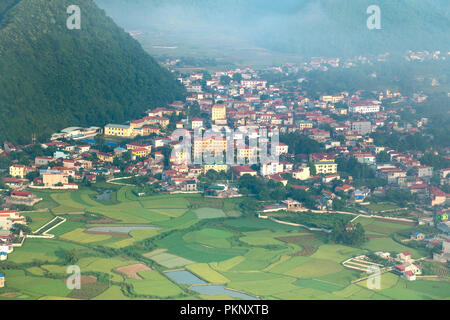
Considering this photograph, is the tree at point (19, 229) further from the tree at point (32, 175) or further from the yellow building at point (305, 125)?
the yellow building at point (305, 125)

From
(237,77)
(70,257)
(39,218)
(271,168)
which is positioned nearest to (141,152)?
(271,168)

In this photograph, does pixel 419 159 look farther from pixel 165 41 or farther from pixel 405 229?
pixel 165 41

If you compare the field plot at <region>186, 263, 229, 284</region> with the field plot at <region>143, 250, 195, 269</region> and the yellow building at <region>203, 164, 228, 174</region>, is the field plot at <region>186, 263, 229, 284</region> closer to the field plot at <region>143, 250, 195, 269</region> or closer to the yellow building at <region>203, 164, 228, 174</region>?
the field plot at <region>143, 250, 195, 269</region>

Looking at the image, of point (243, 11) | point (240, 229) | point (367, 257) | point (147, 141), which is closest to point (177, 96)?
point (147, 141)

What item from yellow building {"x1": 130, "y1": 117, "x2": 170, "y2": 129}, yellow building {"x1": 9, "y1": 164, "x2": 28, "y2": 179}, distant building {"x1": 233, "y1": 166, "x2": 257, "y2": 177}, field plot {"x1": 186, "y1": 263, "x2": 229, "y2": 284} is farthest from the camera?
yellow building {"x1": 130, "y1": 117, "x2": 170, "y2": 129}

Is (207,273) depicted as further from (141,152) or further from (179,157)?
(141,152)

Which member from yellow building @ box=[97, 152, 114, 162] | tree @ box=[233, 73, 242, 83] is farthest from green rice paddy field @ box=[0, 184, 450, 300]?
tree @ box=[233, 73, 242, 83]
